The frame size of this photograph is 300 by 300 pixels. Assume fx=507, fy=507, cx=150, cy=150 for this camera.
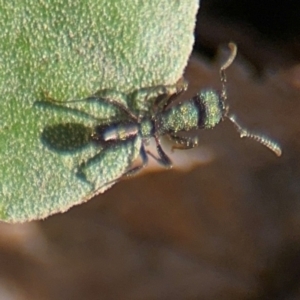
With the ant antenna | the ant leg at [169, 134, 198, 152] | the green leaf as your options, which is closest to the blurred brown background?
the ant antenna

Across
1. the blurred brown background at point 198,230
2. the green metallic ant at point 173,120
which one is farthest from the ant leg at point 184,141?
the blurred brown background at point 198,230

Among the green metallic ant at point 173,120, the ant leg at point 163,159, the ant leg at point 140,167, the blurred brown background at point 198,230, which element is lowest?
the blurred brown background at point 198,230

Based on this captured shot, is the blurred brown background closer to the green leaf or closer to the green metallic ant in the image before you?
the green metallic ant

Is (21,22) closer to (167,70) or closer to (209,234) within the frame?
(167,70)

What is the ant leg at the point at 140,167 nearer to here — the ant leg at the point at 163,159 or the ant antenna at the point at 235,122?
the ant leg at the point at 163,159

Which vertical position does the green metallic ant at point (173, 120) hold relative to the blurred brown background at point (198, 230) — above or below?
above
